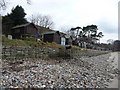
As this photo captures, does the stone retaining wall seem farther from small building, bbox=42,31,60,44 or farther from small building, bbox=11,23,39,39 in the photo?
small building, bbox=11,23,39,39

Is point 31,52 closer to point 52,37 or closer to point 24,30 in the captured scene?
point 52,37

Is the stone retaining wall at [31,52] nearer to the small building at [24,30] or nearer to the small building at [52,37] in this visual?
the small building at [52,37]

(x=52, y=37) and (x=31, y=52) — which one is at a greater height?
(x=52, y=37)

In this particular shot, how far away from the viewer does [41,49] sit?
9.61 m

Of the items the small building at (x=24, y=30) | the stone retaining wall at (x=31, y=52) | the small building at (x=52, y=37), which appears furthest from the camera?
the small building at (x=52, y=37)

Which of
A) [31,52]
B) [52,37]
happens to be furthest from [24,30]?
[31,52]

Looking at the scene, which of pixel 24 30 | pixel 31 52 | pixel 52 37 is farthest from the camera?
pixel 52 37

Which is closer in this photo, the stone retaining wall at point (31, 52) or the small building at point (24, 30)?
the stone retaining wall at point (31, 52)

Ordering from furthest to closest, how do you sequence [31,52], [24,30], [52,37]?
1. [52,37]
2. [24,30]
3. [31,52]

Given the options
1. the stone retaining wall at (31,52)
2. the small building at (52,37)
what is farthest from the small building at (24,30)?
the stone retaining wall at (31,52)

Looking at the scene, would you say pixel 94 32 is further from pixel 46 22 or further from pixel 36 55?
pixel 36 55

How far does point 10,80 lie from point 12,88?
2.06 ft

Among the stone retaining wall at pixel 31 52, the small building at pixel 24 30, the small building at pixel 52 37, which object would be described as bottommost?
the stone retaining wall at pixel 31 52

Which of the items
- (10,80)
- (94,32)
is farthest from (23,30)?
(94,32)
